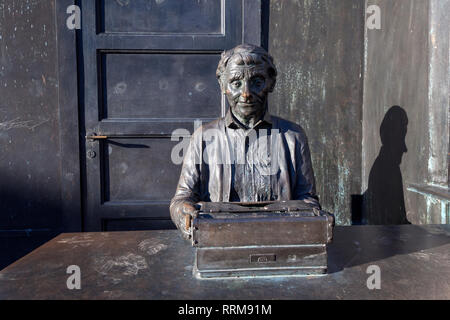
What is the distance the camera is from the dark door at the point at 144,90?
3.04m

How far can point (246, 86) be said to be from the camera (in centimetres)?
177

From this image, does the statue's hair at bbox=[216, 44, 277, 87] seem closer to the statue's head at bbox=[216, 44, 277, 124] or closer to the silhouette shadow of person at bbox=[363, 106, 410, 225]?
the statue's head at bbox=[216, 44, 277, 124]

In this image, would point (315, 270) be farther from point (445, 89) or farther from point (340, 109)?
point (340, 109)

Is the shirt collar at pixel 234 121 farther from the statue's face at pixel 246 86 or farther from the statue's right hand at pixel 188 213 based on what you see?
the statue's right hand at pixel 188 213

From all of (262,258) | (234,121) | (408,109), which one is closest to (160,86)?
(234,121)

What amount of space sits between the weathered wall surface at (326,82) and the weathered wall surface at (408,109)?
0.11 m

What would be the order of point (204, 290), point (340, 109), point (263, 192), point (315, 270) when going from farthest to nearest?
1. point (340, 109)
2. point (263, 192)
3. point (315, 270)
4. point (204, 290)

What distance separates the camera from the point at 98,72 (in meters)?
3.04

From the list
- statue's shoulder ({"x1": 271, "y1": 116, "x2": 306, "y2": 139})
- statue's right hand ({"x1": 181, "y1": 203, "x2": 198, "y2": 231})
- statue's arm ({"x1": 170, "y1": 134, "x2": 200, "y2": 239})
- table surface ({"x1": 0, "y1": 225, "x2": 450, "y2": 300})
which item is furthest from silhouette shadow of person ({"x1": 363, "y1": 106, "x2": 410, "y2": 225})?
statue's right hand ({"x1": 181, "y1": 203, "x2": 198, "y2": 231})

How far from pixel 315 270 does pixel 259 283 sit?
0.80ft

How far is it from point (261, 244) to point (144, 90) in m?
2.08

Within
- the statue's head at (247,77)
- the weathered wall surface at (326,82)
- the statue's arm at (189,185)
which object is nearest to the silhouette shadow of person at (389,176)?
the weathered wall surface at (326,82)

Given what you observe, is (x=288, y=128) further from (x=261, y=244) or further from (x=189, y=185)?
(x=261, y=244)

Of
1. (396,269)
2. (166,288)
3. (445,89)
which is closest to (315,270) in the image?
(396,269)
